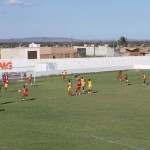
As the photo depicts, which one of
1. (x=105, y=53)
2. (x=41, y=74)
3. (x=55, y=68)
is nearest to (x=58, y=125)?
(x=41, y=74)

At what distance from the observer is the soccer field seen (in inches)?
757

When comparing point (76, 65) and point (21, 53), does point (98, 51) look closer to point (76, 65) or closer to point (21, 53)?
point (21, 53)

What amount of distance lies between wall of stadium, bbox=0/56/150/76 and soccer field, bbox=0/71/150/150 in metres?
18.9

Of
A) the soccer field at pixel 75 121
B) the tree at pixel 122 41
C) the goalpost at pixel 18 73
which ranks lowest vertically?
the soccer field at pixel 75 121

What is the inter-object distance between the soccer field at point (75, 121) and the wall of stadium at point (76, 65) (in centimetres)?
1892

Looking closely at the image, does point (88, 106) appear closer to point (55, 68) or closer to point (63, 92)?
point (63, 92)

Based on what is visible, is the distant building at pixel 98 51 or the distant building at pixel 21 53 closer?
the distant building at pixel 21 53

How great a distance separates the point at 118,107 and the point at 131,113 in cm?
291

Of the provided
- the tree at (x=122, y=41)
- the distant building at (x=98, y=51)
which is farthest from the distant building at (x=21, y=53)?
the tree at (x=122, y=41)

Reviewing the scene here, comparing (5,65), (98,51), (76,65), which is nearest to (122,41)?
(98,51)

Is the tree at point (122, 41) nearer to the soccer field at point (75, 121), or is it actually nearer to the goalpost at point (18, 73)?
the goalpost at point (18, 73)

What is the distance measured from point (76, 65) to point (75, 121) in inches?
1703

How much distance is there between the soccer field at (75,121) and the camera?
19216 millimetres

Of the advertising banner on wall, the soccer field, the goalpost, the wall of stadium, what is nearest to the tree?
the wall of stadium
